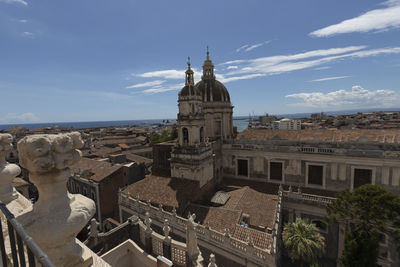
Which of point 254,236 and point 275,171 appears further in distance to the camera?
point 275,171

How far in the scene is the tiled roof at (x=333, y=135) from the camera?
22750 mm

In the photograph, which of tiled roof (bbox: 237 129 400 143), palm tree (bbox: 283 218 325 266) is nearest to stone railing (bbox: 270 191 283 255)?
palm tree (bbox: 283 218 325 266)

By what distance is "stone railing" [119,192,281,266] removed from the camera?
13.8m

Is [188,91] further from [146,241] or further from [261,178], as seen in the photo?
[146,241]

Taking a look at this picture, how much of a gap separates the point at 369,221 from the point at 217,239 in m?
12.9

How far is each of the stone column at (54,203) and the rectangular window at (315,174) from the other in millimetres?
26697

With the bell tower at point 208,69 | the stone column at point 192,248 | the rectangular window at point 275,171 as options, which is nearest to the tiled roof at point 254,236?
the stone column at point 192,248

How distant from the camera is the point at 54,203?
10.7 ft

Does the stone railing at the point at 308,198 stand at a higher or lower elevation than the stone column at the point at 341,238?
higher

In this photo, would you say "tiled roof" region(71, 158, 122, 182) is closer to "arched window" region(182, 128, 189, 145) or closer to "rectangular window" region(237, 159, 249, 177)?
"arched window" region(182, 128, 189, 145)

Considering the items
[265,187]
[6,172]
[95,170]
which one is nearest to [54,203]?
[6,172]

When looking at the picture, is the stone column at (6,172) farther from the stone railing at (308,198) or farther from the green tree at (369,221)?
the stone railing at (308,198)

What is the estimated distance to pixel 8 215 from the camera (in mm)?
2346

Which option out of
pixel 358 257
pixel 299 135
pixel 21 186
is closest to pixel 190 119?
pixel 299 135
